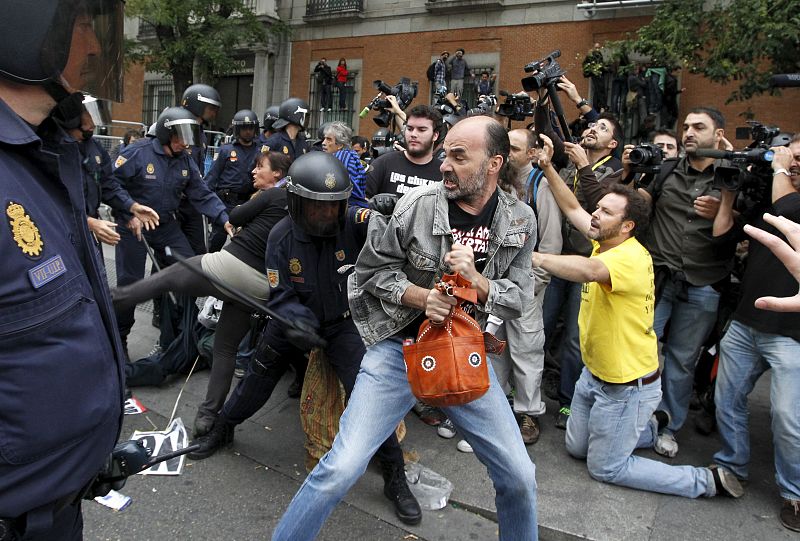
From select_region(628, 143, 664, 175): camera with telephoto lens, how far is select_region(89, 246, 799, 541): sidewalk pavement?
6.34 feet

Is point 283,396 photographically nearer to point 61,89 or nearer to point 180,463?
point 180,463

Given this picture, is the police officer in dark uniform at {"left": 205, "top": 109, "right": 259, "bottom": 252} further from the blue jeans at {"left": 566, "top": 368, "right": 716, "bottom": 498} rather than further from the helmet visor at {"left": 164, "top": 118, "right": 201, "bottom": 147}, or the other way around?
the blue jeans at {"left": 566, "top": 368, "right": 716, "bottom": 498}

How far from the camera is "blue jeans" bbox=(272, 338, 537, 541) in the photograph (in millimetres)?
2568

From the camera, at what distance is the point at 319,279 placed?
145 inches

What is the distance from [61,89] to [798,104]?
563 inches

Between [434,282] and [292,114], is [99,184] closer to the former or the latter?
[292,114]

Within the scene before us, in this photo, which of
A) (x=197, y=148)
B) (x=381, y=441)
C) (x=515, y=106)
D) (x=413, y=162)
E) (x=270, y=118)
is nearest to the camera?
(x=381, y=441)

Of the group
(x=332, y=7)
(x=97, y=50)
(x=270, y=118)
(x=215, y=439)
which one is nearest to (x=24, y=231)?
(x=97, y=50)

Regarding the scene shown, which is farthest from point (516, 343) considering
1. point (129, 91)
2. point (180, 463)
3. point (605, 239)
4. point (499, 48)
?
point (129, 91)

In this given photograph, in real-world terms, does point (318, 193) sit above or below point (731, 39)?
below

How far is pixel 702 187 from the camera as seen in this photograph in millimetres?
4320

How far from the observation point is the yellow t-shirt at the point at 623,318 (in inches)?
144

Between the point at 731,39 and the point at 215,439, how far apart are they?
29.5ft

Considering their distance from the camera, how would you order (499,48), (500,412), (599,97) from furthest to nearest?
(499,48) < (599,97) < (500,412)
